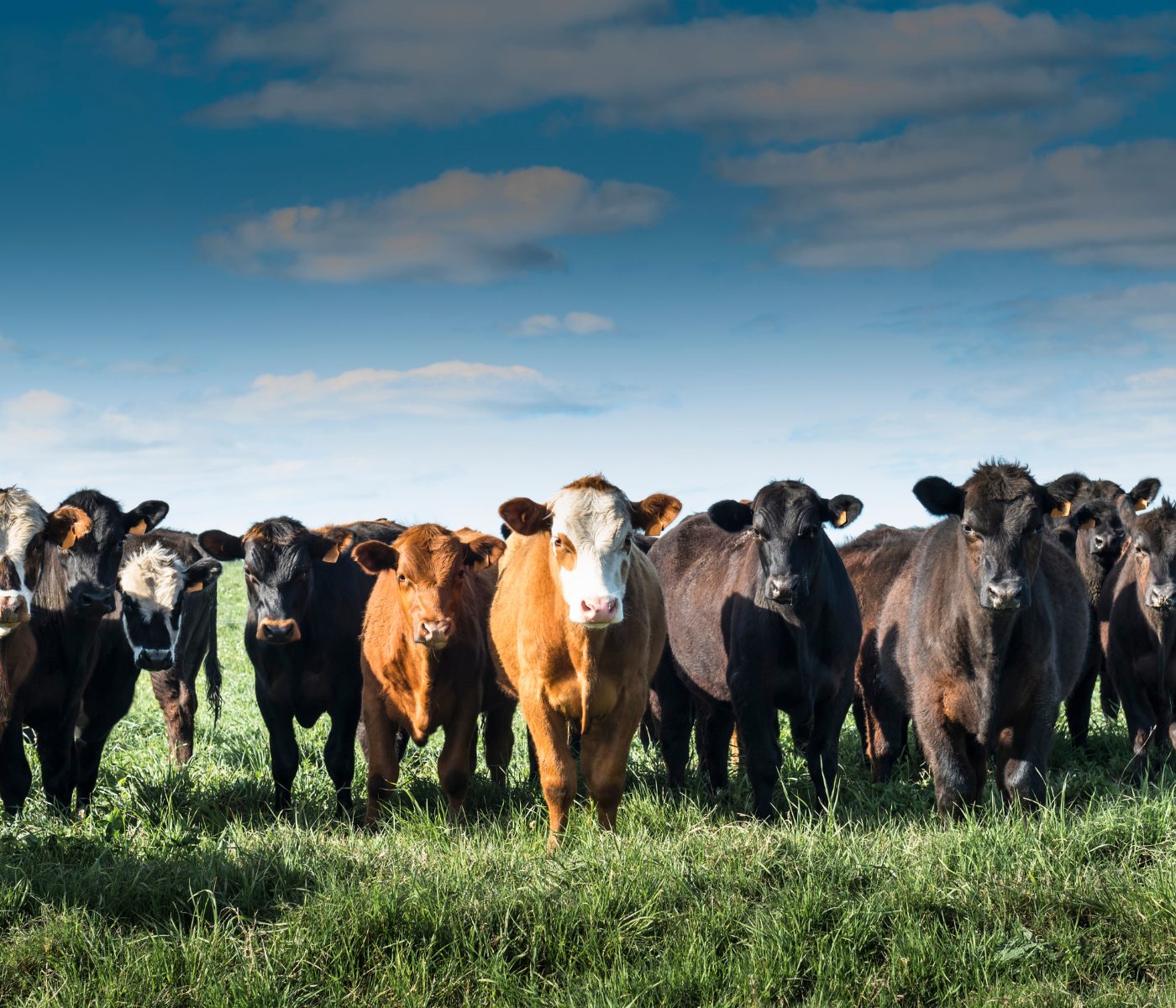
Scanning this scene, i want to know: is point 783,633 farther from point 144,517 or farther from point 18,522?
point 18,522

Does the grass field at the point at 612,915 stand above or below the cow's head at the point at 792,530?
below

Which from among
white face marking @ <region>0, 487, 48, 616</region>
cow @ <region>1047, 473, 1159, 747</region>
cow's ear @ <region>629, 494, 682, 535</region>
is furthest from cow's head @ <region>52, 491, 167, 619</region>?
cow @ <region>1047, 473, 1159, 747</region>

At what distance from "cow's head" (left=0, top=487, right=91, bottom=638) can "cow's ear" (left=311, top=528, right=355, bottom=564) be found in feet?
5.13

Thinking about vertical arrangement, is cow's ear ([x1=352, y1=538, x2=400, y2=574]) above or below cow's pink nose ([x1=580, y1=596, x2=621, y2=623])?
above

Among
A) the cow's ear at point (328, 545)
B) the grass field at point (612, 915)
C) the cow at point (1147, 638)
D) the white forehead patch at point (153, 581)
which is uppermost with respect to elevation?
the cow's ear at point (328, 545)

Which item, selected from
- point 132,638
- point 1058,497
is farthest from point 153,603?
point 1058,497

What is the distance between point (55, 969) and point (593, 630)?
3260 mm

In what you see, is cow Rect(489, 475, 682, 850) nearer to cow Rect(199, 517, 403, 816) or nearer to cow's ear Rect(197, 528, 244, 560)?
cow Rect(199, 517, 403, 816)

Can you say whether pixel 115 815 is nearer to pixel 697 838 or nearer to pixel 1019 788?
pixel 697 838

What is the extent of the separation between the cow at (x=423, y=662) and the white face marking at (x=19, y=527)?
6.96 ft

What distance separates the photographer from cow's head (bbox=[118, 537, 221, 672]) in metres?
9.05

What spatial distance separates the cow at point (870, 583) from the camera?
9852 millimetres

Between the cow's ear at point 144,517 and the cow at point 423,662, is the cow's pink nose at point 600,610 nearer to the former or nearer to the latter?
the cow at point 423,662

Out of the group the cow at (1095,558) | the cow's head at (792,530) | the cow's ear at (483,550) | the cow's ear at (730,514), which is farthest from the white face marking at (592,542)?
the cow at (1095,558)
